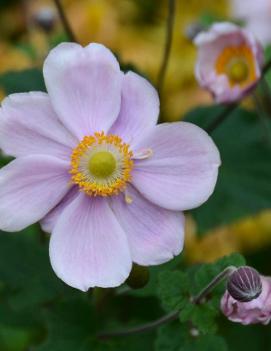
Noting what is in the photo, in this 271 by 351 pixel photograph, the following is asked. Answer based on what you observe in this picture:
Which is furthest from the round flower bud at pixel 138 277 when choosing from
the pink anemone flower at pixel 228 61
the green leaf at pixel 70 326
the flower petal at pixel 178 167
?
the pink anemone flower at pixel 228 61

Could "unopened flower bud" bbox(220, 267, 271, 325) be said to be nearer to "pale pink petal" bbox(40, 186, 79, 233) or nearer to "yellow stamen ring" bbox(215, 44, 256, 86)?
"pale pink petal" bbox(40, 186, 79, 233)

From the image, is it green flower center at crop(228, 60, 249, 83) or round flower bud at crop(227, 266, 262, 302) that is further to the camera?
green flower center at crop(228, 60, 249, 83)

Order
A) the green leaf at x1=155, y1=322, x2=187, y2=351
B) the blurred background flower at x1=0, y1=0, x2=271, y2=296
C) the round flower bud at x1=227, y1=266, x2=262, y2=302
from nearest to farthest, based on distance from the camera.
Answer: the round flower bud at x1=227, y1=266, x2=262, y2=302, the green leaf at x1=155, y1=322, x2=187, y2=351, the blurred background flower at x1=0, y1=0, x2=271, y2=296

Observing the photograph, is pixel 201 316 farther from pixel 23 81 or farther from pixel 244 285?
pixel 23 81

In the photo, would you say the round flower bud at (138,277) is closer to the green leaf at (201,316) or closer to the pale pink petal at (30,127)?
the green leaf at (201,316)

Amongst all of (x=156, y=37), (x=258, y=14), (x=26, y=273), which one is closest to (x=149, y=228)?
(x=26, y=273)

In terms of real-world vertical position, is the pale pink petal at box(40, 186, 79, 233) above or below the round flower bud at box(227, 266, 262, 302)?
above

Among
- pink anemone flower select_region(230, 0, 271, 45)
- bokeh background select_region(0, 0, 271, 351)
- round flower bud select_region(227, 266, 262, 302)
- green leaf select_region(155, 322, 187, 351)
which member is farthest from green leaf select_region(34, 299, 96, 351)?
pink anemone flower select_region(230, 0, 271, 45)
